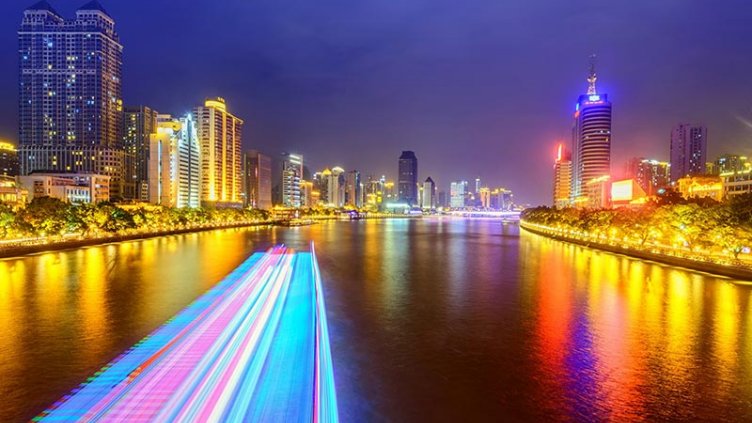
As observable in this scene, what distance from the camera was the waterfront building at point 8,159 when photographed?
10719 cm

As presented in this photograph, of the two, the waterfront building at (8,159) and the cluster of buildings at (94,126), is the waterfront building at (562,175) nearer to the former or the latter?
the cluster of buildings at (94,126)

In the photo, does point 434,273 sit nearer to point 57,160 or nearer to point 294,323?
point 294,323

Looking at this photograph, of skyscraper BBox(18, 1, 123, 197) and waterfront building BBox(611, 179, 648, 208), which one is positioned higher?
skyscraper BBox(18, 1, 123, 197)

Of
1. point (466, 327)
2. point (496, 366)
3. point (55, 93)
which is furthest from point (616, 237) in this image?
point (55, 93)

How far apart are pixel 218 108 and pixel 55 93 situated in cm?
3857

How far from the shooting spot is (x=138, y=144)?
441 ft

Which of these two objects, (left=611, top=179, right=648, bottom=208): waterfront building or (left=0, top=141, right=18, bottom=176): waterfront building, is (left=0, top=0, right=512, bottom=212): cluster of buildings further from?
(left=611, top=179, right=648, bottom=208): waterfront building

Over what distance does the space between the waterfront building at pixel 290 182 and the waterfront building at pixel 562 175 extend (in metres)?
104

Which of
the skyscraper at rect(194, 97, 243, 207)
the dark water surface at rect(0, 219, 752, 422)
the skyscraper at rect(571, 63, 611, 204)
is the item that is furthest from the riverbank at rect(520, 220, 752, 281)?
the skyscraper at rect(194, 97, 243, 207)

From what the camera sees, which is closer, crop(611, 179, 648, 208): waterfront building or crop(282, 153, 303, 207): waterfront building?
crop(611, 179, 648, 208): waterfront building

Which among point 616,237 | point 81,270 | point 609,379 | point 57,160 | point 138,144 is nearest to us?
point 609,379

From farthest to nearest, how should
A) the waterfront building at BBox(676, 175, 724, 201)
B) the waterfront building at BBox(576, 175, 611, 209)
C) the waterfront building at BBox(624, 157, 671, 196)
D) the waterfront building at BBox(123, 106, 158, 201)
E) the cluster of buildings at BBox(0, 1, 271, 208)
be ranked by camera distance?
the waterfront building at BBox(624, 157, 671, 196) < the waterfront building at BBox(123, 106, 158, 201) < the waterfront building at BBox(576, 175, 611, 209) < the cluster of buildings at BBox(0, 1, 271, 208) < the waterfront building at BBox(676, 175, 724, 201)

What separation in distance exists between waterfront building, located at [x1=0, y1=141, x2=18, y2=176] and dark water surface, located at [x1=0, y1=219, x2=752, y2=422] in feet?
348

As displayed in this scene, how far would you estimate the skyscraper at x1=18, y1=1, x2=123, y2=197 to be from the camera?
110 m
